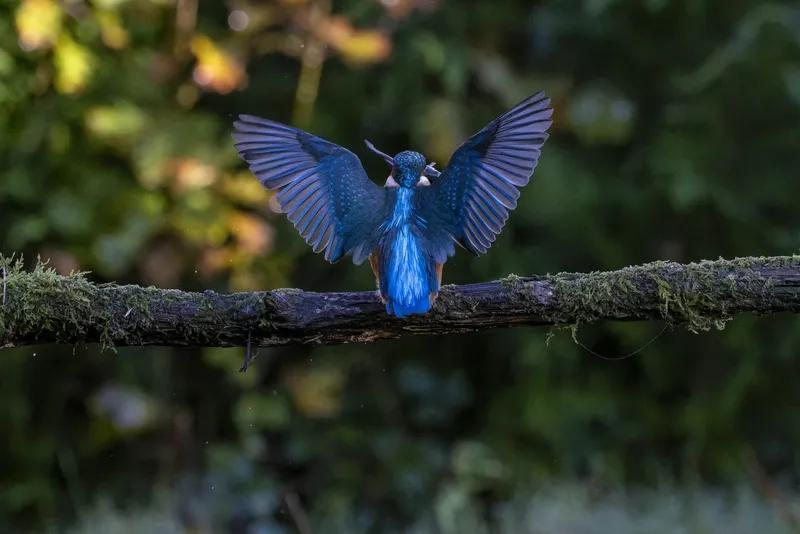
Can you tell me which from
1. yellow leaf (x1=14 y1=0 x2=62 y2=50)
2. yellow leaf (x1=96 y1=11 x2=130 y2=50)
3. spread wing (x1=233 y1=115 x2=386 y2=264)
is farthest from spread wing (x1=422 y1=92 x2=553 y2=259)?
yellow leaf (x1=96 y1=11 x2=130 y2=50)

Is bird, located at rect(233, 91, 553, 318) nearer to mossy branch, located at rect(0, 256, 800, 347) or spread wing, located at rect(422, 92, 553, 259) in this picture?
spread wing, located at rect(422, 92, 553, 259)

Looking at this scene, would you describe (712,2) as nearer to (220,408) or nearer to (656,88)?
(656,88)

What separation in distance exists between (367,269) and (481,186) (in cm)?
222

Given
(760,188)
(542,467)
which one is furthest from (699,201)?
(542,467)

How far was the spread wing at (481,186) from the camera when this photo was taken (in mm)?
2795

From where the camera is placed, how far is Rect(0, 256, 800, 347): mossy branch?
2.50 metres

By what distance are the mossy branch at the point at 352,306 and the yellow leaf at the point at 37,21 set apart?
2.04 meters

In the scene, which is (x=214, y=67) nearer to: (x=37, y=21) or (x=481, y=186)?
(x=37, y=21)

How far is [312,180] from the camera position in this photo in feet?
9.77

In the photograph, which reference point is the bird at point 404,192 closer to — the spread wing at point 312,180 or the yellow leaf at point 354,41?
the spread wing at point 312,180

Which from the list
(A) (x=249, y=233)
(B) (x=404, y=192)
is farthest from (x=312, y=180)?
(A) (x=249, y=233)

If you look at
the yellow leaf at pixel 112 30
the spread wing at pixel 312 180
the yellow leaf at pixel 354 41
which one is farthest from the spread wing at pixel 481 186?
the yellow leaf at pixel 112 30

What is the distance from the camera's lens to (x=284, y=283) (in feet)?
16.3

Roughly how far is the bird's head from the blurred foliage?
183 cm
